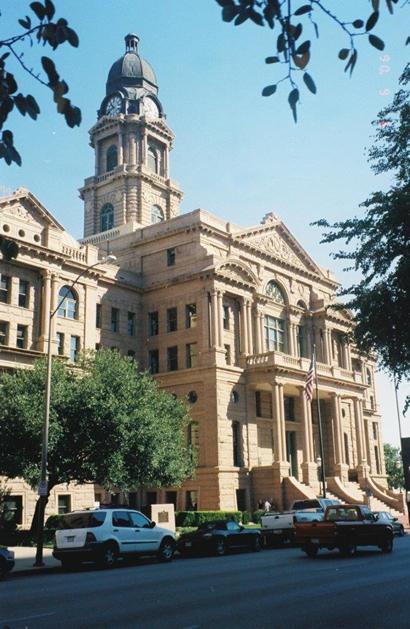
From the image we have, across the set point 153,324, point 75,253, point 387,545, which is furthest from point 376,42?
point 153,324

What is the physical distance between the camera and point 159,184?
243 feet

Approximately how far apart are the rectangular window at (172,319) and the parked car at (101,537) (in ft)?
99.8

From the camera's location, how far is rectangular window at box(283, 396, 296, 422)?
56875 mm

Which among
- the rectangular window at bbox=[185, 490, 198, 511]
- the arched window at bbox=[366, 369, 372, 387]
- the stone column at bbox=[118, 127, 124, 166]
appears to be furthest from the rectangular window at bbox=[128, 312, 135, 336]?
the arched window at bbox=[366, 369, 372, 387]

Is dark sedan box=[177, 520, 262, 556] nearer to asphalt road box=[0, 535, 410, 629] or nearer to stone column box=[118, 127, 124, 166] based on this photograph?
asphalt road box=[0, 535, 410, 629]

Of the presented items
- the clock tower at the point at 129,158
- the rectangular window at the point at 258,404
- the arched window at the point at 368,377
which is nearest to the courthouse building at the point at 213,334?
the rectangular window at the point at 258,404

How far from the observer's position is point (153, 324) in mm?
55406

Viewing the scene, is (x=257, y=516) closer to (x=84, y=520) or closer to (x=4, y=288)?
(x=4, y=288)

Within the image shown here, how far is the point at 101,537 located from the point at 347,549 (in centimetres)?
834

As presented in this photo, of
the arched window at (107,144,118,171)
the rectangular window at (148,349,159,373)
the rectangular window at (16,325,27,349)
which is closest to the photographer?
the rectangular window at (16,325,27,349)

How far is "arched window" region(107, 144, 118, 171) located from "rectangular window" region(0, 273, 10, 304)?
34809 millimetres

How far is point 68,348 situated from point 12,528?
13596mm

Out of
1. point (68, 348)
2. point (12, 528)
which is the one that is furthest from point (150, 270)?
point (12, 528)

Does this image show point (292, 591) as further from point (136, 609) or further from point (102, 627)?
point (102, 627)
